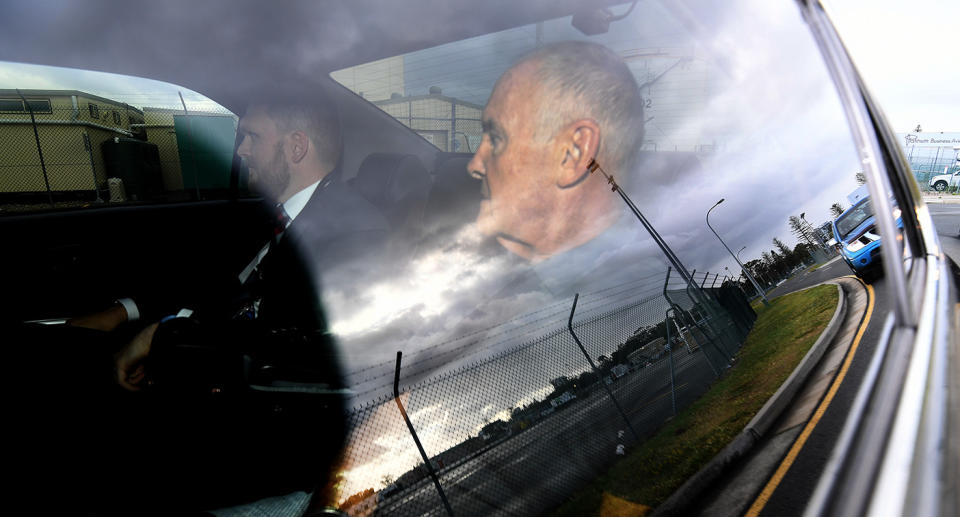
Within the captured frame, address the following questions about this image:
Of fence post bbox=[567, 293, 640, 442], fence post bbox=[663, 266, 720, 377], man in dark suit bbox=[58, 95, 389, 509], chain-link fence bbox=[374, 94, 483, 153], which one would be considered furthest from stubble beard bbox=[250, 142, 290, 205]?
fence post bbox=[663, 266, 720, 377]

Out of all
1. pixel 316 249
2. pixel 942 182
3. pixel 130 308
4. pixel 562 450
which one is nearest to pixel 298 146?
pixel 316 249

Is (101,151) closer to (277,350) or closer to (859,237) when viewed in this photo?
(277,350)

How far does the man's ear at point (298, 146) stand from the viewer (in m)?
1.55

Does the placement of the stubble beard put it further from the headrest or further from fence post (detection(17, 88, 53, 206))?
fence post (detection(17, 88, 53, 206))

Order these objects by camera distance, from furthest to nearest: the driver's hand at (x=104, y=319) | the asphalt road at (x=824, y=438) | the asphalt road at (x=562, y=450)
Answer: the driver's hand at (x=104, y=319) < the asphalt road at (x=562, y=450) < the asphalt road at (x=824, y=438)

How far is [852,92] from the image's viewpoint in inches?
27.5

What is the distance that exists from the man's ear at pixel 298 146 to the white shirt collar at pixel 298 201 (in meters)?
0.11

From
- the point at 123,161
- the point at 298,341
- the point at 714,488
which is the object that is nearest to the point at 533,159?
the point at 714,488

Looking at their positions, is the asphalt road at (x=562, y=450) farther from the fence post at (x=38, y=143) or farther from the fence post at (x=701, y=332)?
the fence post at (x=38, y=143)

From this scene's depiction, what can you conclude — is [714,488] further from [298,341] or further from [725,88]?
[298,341]

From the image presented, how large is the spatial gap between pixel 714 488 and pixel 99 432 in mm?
1678

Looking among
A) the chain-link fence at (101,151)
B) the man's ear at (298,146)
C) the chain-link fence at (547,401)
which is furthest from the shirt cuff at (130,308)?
the chain-link fence at (547,401)

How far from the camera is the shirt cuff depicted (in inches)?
69.4

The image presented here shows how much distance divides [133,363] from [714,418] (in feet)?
5.39
